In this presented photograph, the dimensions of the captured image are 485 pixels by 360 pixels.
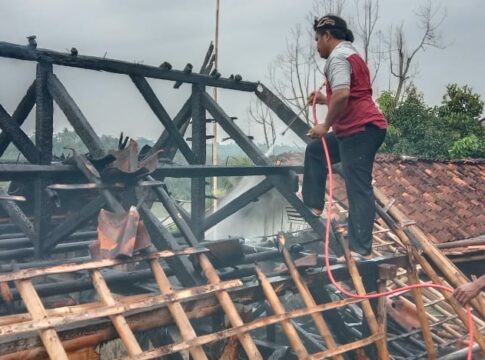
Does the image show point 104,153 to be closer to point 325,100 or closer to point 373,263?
point 325,100

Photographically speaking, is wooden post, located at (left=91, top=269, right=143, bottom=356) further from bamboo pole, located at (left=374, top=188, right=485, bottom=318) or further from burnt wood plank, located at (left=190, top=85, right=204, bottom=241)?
bamboo pole, located at (left=374, top=188, right=485, bottom=318)

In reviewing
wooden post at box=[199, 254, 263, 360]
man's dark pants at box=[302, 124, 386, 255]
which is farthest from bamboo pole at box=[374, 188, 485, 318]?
wooden post at box=[199, 254, 263, 360]

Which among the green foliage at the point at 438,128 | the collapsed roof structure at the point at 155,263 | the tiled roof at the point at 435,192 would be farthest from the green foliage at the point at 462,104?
the collapsed roof structure at the point at 155,263

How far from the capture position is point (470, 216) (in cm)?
1371

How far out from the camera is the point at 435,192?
1455cm

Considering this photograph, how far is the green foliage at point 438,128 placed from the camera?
80.2ft

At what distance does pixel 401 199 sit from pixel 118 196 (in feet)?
35.1

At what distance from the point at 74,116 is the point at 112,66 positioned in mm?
809

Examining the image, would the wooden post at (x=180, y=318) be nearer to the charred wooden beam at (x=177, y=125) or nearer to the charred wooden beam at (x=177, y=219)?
the charred wooden beam at (x=177, y=219)

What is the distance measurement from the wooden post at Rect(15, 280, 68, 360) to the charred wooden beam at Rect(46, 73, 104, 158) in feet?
5.45

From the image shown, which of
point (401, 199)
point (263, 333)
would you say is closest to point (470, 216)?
point (401, 199)

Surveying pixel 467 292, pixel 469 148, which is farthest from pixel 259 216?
pixel 469 148

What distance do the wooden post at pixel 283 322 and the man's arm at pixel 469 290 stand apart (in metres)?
1.34

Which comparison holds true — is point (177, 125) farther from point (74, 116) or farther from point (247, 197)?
point (74, 116)
